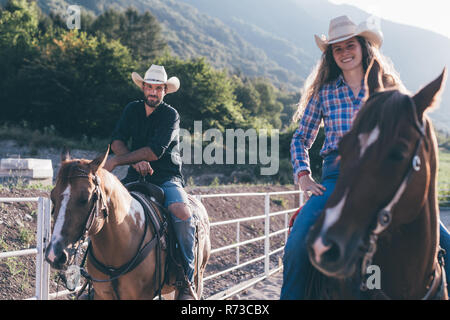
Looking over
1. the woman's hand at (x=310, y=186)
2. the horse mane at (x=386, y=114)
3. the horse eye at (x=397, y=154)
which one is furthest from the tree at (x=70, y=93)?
the horse eye at (x=397, y=154)

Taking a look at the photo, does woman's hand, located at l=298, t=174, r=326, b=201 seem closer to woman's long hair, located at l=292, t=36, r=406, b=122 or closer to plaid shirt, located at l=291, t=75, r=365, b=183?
plaid shirt, located at l=291, t=75, r=365, b=183

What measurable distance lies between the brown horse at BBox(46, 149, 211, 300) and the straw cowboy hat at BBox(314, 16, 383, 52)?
1896mm

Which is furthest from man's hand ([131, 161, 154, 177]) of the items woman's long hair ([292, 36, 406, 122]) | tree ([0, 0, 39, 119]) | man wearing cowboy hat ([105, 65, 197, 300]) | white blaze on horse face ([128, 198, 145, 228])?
tree ([0, 0, 39, 119])

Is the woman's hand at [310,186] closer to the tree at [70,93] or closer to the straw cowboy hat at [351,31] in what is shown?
the straw cowboy hat at [351,31]

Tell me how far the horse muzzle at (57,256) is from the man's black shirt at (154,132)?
1534 mm

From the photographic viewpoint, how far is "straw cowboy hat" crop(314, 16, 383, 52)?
2.77 m

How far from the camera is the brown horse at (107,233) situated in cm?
288

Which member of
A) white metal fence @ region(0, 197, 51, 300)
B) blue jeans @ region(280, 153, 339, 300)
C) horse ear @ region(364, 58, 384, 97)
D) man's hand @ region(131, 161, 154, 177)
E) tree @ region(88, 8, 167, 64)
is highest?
tree @ region(88, 8, 167, 64)

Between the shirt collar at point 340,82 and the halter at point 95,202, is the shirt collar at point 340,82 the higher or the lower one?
the higher one
